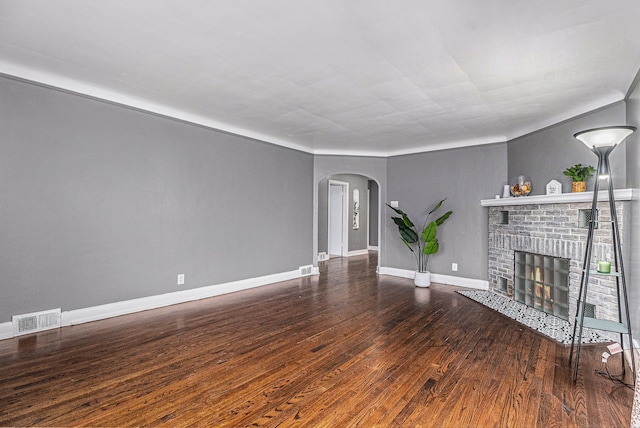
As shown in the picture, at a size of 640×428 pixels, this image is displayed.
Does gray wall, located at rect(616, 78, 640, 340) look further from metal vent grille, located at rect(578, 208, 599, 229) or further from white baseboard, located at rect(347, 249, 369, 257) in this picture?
white baseboard, located at rect(347, 249, 369, 257)

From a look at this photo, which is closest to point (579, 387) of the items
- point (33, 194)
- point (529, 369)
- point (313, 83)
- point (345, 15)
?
point (529, 369)

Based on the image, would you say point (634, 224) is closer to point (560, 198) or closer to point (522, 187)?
point (560, 198)

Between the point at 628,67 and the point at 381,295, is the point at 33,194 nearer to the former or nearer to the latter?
the point at 381,295

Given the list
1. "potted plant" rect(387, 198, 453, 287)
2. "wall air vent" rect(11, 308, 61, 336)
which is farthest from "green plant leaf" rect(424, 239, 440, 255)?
"wall air vent" rect(11, 308, 61, 336)

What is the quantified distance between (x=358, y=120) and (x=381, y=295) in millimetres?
2499

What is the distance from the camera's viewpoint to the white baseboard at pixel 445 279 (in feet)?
18.0

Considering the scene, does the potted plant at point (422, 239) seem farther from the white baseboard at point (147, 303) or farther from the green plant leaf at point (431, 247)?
the white baseboard at point (147, 303)

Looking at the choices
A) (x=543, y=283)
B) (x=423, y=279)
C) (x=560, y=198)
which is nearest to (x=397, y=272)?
(x=423, y=279)

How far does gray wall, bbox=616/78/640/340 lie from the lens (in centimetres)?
298

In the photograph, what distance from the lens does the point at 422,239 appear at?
5.81 meters

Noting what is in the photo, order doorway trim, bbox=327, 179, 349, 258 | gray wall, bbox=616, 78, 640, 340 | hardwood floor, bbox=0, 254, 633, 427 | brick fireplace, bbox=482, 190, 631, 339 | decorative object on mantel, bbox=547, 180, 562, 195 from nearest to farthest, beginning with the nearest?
hardwood floor, bbox=0, 254, 633, 427
gray wall, bbox=616, 78, 640, 340
brick fireplace, bbox=482, 190, 631, 339
decorative object on mantel, bbox=547, 180, 562, 195
doorway trim, bbox=327, 179, 349, 258

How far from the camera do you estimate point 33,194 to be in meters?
3.23

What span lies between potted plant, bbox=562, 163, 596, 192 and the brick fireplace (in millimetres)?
171

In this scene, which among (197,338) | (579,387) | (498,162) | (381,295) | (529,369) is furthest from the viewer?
(498,162)
